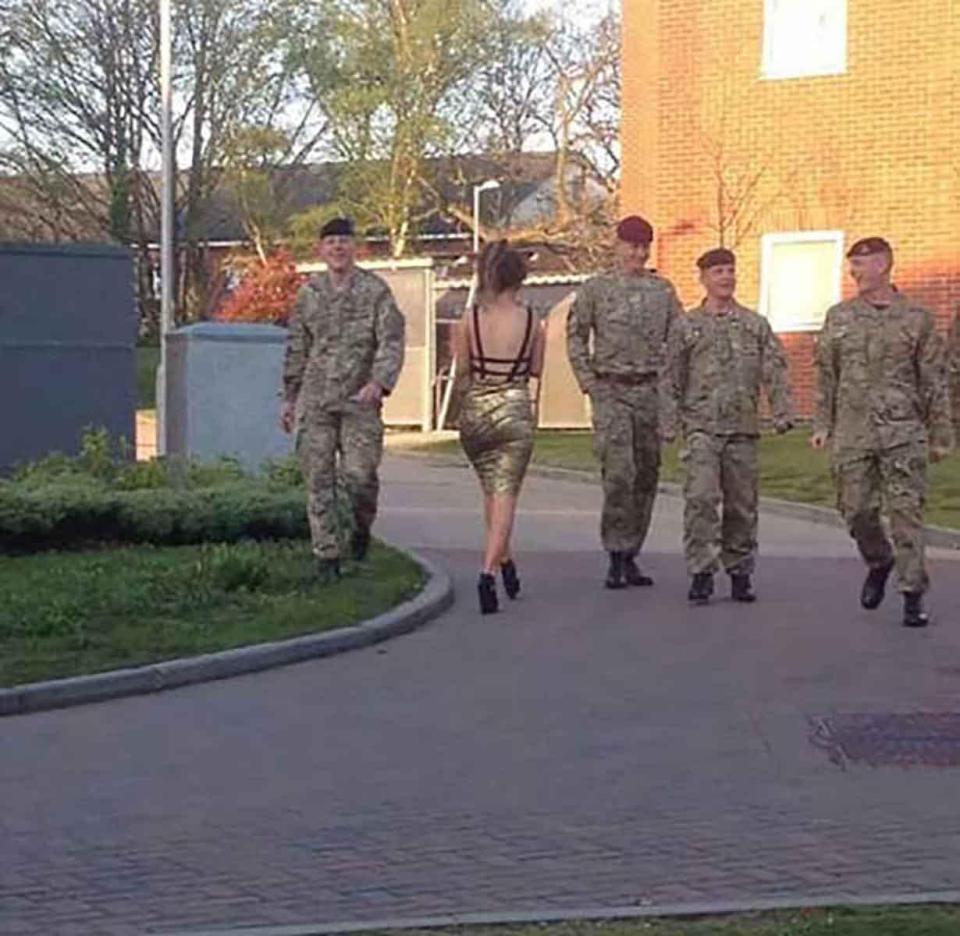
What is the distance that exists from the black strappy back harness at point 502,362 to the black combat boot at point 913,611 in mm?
2229

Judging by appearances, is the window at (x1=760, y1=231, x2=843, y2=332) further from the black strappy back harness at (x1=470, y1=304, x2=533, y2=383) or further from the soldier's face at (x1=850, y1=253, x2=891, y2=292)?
→ the soldier's face at (x1=850, y1=253, x2=891, y2=292)

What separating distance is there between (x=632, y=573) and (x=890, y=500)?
1.93m

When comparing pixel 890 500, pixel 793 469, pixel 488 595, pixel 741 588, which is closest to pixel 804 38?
pixel 793 469

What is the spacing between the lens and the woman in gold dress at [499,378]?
11.8 meters

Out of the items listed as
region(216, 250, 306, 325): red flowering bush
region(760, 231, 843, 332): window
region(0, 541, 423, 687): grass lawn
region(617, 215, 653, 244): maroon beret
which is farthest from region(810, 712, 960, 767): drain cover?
region(216, 250, 306, 325): red flowering bush

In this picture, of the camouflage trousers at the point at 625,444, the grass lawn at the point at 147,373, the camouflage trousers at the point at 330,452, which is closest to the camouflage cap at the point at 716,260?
the camouflage trousers at the point at 625,444

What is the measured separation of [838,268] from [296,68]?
27.8m

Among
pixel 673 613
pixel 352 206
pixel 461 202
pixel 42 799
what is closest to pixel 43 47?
pixel 352 206

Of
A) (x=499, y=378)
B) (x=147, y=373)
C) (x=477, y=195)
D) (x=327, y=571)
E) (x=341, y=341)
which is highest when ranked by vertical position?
(x=477, y=195)

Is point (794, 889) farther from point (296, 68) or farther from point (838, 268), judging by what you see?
point (296, 68)

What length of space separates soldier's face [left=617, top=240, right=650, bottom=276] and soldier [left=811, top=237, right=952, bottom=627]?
4.59ft

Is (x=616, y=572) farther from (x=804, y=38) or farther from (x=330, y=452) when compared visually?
(x=804, y=38)

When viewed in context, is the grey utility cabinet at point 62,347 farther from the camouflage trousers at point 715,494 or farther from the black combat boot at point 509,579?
the camouflage trousers at point 715,494

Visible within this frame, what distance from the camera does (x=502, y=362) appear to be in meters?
11.8
